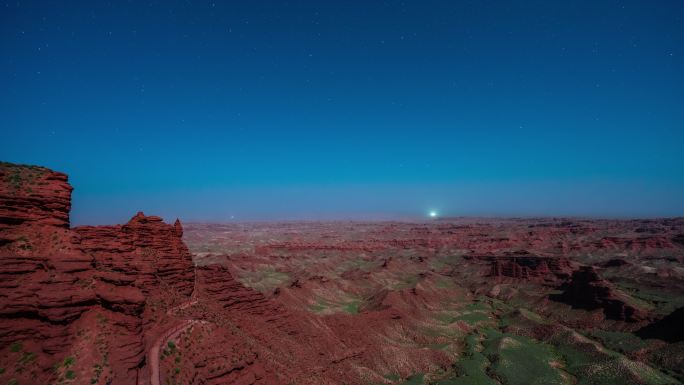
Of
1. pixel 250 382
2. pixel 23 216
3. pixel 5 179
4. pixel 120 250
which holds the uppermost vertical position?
pixel 5 179

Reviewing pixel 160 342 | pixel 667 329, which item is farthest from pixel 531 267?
pixel 160 342

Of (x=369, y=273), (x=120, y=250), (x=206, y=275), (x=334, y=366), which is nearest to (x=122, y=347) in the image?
(x=120, y=250)

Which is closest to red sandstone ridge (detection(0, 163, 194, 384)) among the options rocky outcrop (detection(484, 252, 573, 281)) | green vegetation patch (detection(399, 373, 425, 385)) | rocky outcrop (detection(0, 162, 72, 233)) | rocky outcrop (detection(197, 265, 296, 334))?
rocky outcrop (detection(0, 162, 72, 233))

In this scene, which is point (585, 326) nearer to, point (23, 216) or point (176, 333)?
point (176, 333)

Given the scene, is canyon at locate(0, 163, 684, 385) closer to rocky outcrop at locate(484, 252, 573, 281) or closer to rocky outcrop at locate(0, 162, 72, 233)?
rocky outcrop at locate(0, 162, 72, 233)

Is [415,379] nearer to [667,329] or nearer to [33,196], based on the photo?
[667,329]
